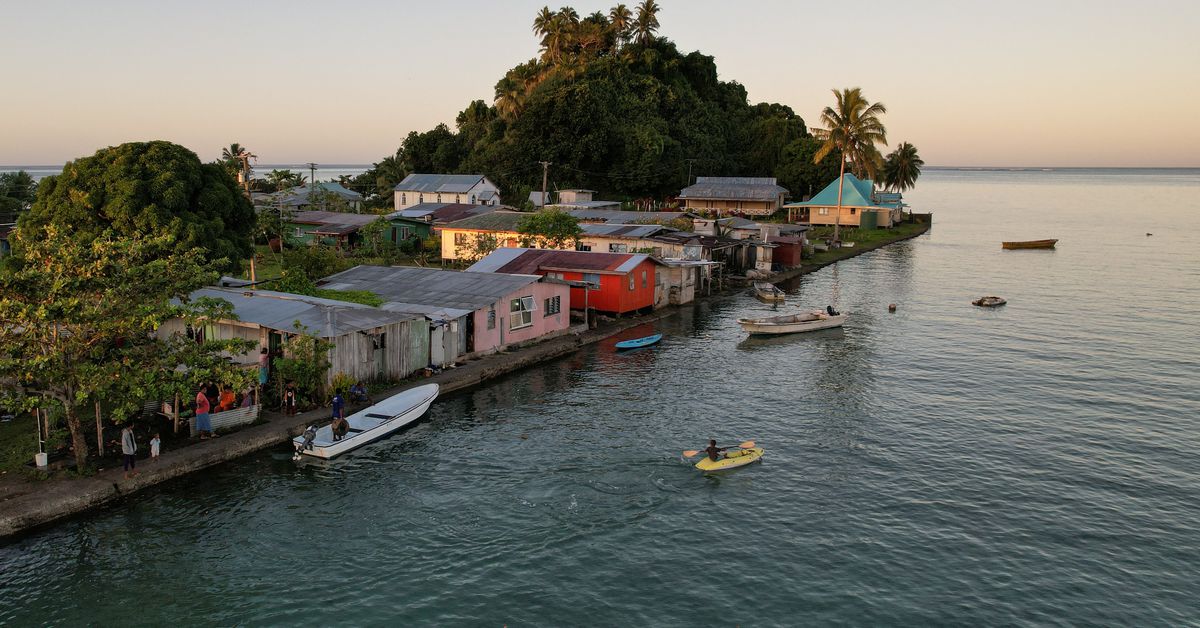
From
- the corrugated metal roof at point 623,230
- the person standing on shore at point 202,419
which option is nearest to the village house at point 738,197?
the corrugated metal roof at point 623,230

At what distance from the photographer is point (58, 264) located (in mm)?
20938

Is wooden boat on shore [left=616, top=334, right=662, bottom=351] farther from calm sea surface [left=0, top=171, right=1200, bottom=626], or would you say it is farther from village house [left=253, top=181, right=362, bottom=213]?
village house [left=253, top=181, right=362, bottom=213]

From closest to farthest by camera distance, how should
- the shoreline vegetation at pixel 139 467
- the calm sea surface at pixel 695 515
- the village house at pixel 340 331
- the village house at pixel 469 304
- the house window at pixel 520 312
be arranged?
the calm sea surface at pixel 695 515, the shoreline vegetation at pixel 139 467, the village house at pixel 340 331, the village house at pixel 469 304, the house window at pixel 520 312

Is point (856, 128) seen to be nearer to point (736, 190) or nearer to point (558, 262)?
point (736, 190)

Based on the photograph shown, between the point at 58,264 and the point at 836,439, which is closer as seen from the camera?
the point at 58,264

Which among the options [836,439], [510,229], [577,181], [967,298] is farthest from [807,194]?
[836,439]

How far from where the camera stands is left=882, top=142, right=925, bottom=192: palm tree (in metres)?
156

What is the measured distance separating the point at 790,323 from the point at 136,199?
36213 mm

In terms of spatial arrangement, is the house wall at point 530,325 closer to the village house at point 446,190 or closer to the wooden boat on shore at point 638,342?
the wooden boat on shore at point 638,342

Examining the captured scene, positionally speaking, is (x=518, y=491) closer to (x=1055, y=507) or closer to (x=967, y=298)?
(x=1055, y=507)

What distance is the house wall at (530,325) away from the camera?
3684 centimetres

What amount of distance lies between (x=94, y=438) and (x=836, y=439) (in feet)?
84.5

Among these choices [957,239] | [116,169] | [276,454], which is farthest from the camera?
[957,239]

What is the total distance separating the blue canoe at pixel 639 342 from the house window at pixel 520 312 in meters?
5.43
